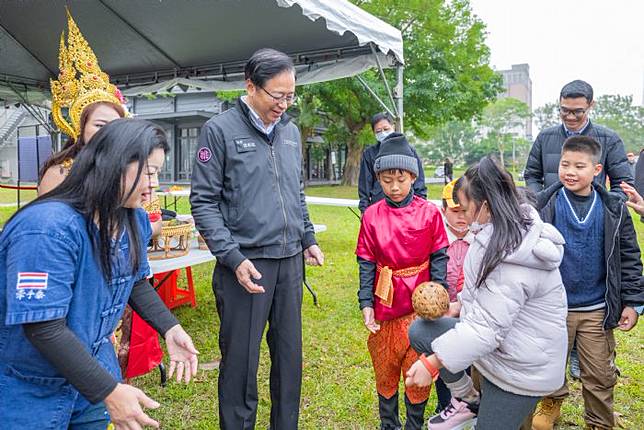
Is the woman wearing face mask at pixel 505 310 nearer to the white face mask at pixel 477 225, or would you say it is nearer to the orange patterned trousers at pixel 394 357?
the white face mask at pixel 477 225

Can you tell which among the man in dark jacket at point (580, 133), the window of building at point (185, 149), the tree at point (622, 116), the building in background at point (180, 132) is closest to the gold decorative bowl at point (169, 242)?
the man in dark jacket at point (580, 133)

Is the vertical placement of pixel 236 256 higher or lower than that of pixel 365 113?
lower

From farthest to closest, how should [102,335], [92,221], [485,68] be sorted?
[485,68] < [102,335] < [92,221]

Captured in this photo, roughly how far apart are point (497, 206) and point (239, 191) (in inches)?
42.8

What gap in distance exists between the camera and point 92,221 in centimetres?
126

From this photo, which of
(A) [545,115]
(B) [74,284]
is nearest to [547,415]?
(B) [74,284]

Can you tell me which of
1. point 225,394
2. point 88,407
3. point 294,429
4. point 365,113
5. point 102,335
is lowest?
point 294,429

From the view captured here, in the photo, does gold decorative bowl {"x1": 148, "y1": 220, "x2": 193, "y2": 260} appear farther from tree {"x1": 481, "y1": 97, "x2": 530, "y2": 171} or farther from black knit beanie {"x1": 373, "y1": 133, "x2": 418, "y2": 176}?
tree {"x1": 481, "y1": 97, "x2": 530, "y2": 171}

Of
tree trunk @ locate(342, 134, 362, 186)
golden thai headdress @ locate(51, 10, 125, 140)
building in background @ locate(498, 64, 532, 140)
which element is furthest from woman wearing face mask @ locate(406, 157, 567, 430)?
building in background @ locate(498, 64, 532, 140)

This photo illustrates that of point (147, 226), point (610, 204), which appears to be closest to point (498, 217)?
point (610, 204)

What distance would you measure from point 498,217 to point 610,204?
104 cm

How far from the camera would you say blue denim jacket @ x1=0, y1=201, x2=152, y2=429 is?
1105 mm

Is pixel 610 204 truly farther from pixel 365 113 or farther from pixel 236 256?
pixel 365 113

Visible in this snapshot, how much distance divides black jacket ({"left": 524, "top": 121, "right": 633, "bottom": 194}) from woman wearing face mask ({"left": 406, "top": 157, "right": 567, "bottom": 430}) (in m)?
1.45
